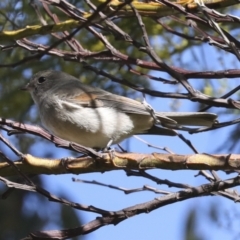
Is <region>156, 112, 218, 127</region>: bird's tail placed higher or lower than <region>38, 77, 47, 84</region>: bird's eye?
higher

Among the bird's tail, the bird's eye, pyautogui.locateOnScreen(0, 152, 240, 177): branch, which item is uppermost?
pyautogui.locateOnScreen(0, 152, 240, 177): branch

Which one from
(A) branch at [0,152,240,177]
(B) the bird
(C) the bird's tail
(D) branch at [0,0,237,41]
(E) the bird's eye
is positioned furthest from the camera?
(E) the bird's eye

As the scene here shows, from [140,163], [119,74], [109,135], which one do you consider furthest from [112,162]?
[119,74]

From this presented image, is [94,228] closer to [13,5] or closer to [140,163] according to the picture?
[140,163]

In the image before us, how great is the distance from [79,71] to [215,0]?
79.3 inches

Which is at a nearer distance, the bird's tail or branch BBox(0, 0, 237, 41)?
branch BBox(0, 0, 237, 41)

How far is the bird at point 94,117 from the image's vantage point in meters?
3.49

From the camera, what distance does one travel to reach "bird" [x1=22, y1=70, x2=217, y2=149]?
3492 mm

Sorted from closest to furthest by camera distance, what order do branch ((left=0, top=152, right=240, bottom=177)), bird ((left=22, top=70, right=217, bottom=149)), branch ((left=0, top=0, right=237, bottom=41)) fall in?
branch ((left=0, top=152, right=240, bottom=177)) → branch ((left=0, top=0, right=237, bottom=41)) → bird ((left=22, top=70, right=217, bottom=149))

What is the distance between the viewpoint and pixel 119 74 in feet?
14.0

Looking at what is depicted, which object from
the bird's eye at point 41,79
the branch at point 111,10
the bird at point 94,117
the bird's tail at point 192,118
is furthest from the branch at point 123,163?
the bird's eye at point 41,79

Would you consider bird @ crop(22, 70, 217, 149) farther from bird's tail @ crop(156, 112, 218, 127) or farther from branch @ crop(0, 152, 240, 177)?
branch @ crop(0, 152, 240, 177)

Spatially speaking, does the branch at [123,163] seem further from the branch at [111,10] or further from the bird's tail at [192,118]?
the bird's tail at [192,118]

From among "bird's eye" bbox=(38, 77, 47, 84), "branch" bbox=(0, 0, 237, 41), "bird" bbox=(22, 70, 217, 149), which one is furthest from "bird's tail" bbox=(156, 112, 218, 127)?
"bird's eye" bbox=(38, 77, 47, 84)
